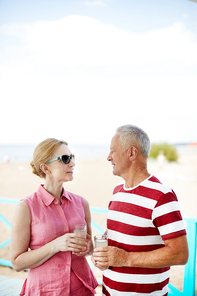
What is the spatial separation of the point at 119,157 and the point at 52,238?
1.87 feet

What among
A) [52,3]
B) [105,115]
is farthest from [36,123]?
[52,3]

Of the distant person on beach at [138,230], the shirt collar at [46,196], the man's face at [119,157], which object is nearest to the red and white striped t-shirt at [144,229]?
the distant person on beach at [138,230]

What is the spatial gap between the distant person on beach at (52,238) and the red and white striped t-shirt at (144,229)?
203 millimetres

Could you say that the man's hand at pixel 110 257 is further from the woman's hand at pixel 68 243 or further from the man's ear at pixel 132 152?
the man's ear at pixel 132 152

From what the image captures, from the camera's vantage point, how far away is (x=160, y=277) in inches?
57.7

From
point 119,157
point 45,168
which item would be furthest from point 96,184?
point 119,157

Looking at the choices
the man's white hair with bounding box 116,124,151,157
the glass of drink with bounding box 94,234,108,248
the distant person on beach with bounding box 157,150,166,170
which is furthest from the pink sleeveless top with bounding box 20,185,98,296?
the distant person on beach with bounding box 157,150,166,170

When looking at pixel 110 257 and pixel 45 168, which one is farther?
pixel 45 168

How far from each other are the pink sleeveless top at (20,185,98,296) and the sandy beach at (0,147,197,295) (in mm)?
3256

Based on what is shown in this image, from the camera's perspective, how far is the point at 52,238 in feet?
5.32

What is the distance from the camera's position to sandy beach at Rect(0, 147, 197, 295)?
36.9ft

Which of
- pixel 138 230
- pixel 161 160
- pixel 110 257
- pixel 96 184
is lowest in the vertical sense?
pixel 96 184

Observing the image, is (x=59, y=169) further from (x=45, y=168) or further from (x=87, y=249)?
(x=87, y=249)

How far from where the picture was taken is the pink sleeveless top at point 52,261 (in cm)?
159
